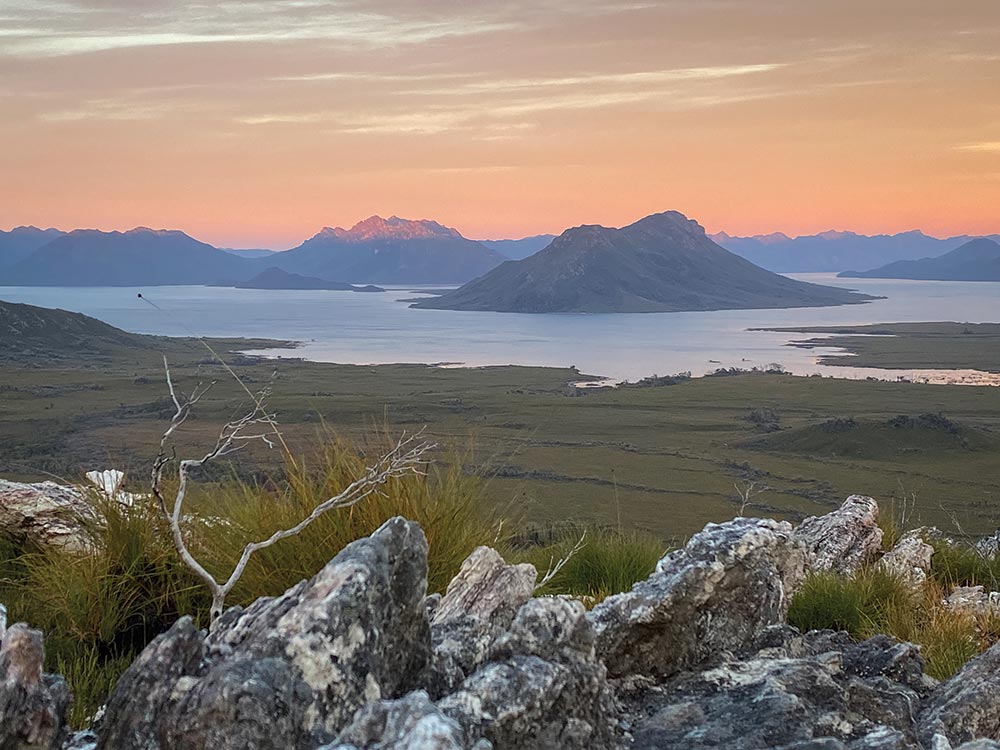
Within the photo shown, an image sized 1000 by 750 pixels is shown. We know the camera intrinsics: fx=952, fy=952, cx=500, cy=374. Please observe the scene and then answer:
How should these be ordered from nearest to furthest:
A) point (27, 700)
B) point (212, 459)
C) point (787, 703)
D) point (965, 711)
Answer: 1. point (27, 700)
2. point (787, 703)
3. point (965, 711)
4. point (212, 459)

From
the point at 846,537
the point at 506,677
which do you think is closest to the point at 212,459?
the point at 506,677

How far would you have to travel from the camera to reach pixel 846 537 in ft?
35.3

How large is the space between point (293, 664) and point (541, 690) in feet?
3.17

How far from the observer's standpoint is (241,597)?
6.20 metres

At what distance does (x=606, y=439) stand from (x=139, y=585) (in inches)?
3762

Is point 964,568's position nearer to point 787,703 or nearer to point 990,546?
point 990,546

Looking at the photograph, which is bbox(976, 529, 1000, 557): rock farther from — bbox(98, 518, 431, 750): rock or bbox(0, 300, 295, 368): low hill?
bbox(0, 300, 295, 368): low hill

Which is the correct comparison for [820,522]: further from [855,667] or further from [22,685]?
[22,685]

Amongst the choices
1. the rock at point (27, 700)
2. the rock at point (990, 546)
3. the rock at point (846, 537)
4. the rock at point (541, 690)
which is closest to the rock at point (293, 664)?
the rock at point (27, 700)

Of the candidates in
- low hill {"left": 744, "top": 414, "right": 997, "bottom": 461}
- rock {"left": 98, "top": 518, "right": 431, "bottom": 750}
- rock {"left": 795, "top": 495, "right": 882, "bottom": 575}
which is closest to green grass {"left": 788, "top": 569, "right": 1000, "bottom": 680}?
rock {"left": 795, "top": 495, "right": 882, "bottom": 575}

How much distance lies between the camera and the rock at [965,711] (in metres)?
4.52

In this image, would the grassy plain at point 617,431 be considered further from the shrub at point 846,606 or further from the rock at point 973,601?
the shrub at point 846,606

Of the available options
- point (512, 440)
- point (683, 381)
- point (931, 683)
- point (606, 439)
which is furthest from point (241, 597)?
point (683, 381)

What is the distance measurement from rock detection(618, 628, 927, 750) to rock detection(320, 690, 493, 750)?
1.24 meters
